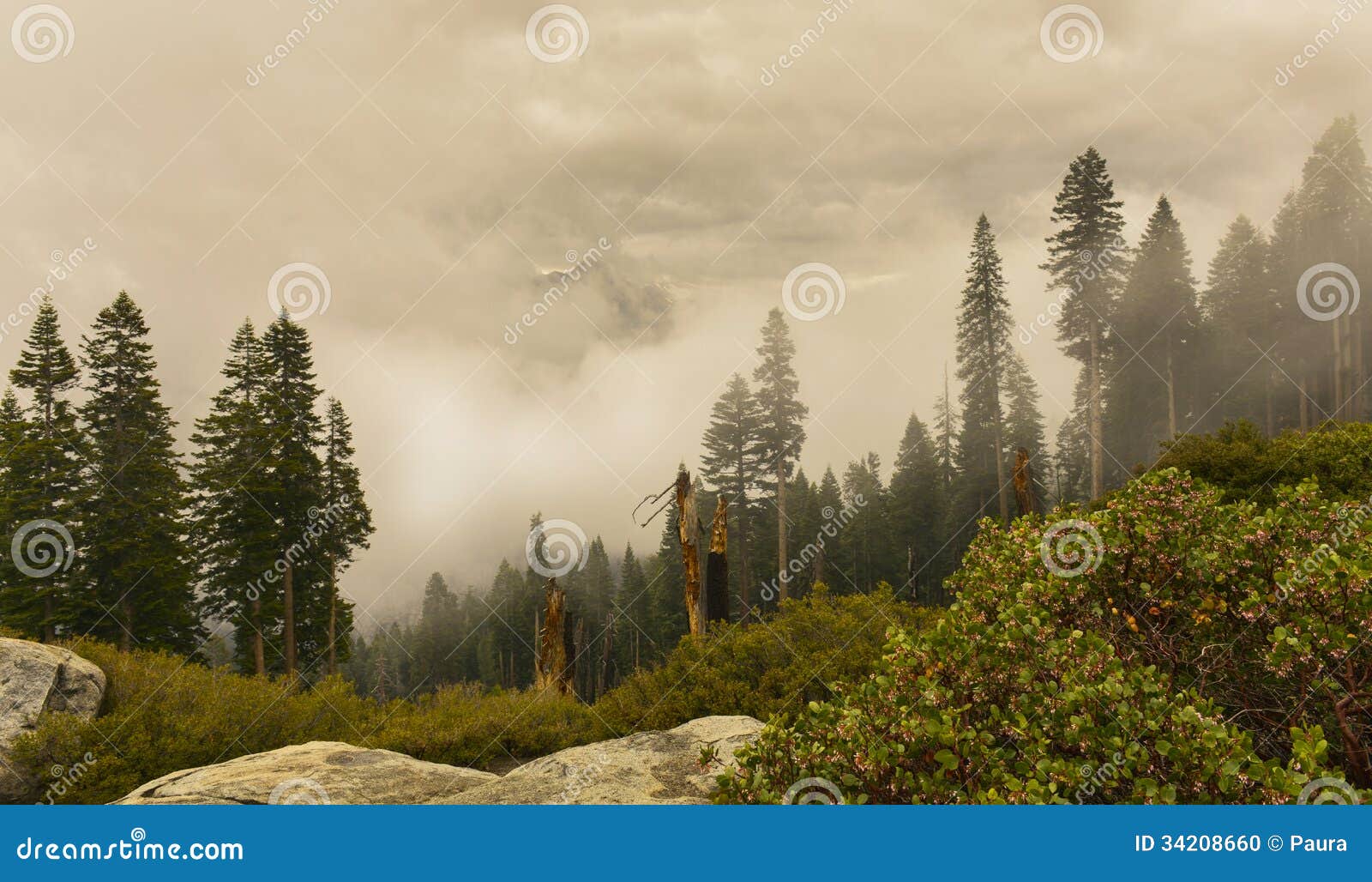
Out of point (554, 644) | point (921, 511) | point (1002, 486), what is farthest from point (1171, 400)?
point (554, 644)

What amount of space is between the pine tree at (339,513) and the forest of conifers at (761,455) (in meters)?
0.12

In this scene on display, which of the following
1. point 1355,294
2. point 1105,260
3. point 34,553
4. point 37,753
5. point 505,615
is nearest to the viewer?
point 37,753

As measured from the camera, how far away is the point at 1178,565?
5.41m

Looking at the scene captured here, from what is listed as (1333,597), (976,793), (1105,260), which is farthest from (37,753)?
(1105,260)

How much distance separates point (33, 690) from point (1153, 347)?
5075 centimetres

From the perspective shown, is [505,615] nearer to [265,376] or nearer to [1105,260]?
[265,376]

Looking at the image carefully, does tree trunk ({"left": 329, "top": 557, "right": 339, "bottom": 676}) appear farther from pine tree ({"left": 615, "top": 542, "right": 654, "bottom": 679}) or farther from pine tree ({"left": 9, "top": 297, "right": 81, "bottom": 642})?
pine tree ({"left": 615, "top": 542, "right": 654, "bottom": 679})

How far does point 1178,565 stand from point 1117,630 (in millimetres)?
779

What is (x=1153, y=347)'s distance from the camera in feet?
140

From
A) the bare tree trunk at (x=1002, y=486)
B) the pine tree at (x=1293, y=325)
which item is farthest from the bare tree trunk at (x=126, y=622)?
the pine tree at (x=1293, y=325)

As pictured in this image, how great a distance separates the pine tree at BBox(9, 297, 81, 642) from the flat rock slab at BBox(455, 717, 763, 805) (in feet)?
83.6

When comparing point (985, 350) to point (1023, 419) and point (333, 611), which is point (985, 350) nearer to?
point (1023, 419)

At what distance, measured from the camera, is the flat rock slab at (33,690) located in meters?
10.6

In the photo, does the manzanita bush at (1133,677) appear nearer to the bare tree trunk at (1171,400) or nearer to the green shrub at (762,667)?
the green shrub at (762,667)
